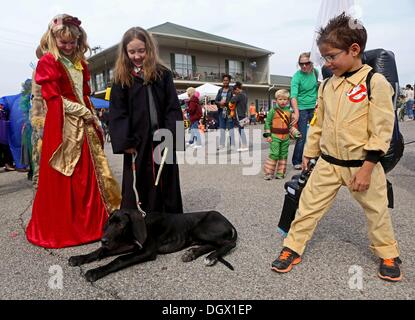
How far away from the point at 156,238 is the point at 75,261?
0.64m

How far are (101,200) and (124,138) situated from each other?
804 mm

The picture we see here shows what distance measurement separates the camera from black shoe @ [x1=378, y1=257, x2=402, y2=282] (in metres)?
2.20

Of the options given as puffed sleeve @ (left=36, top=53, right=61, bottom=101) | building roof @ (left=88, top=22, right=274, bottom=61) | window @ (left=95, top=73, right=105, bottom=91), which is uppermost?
building roof @ (left=88, top=22, right=274, bottom=61)

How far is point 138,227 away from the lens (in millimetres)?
2516

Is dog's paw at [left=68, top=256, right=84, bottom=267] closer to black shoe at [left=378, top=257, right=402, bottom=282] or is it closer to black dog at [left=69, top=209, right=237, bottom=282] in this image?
black dog at [left=69, top=209, right=237, bottom=282]

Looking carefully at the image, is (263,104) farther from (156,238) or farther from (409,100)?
(156,238)

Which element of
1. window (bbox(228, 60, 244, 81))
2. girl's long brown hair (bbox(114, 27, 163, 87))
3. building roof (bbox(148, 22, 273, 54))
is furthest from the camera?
window (bbox(228, 60, 244, 81))

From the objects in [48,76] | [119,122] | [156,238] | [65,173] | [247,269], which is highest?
[48,76]

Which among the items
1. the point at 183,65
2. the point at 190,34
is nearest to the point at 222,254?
the point at 183,65

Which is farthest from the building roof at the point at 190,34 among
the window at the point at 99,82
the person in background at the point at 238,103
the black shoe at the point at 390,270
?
the black shoe at the point at 390,270

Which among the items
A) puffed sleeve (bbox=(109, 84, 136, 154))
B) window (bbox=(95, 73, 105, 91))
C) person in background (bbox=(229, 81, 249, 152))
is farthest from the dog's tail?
window (bbox=(95, 73, 105, 91))

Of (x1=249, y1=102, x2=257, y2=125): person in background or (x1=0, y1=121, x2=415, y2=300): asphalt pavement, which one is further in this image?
(x1=249, y1=102, x2=257, y2=125): person in background
